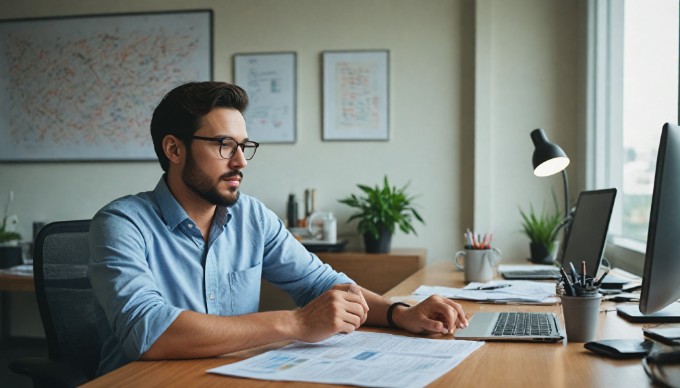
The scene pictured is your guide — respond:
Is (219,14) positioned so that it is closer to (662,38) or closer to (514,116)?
(514,116)

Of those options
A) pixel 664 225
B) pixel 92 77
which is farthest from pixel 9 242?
pixel 664 225

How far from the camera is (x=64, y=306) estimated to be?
1738 mm

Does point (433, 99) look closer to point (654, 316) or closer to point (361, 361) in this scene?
point (654, 316)

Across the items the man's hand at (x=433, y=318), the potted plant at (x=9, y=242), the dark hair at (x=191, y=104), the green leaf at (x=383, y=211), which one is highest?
the dark hair at (x=191, y=104)

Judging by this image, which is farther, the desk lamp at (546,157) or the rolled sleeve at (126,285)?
the desk lamp at (546,157)

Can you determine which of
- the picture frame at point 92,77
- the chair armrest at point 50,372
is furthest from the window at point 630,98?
the picture frame at point 92,77

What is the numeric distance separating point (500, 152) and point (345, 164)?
0.90 m

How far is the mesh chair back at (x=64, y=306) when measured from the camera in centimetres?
171

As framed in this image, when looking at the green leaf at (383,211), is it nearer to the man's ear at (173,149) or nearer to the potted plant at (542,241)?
the potted plant at (542,241)

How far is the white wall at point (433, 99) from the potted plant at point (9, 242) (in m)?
0.67

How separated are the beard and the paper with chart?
1.50 ft

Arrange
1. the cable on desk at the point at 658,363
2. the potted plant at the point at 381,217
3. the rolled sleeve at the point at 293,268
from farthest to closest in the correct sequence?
the potted plant at the point at 381,217, the rolled sleeve at the point at 293,268, the cable on desk at the point at 658,363

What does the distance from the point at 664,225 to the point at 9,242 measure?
3956 millimetres

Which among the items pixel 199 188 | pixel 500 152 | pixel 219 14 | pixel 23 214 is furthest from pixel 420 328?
pixel 23 214
